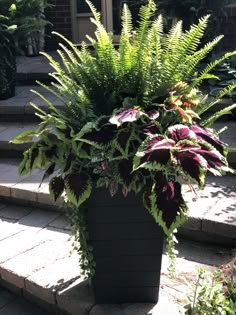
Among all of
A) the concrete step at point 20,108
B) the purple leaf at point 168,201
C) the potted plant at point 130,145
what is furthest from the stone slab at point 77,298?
the concrete step at point 20,108

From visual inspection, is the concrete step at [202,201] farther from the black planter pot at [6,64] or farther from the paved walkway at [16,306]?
the black planter pot at [6,64]

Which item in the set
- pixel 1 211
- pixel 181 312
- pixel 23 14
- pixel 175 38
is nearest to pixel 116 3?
pixel 23 14

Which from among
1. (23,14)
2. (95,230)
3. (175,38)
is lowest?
(95,230)

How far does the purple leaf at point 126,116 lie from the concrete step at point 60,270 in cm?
66

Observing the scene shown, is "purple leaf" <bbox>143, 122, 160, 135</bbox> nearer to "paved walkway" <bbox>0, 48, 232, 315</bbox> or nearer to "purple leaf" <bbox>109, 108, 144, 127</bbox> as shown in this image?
"purple leaf" <bbox>109, 108, 144, 127</bbox>

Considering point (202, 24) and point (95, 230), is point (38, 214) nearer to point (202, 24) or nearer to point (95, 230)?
point (95, 230)

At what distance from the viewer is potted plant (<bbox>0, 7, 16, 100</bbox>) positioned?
13.7ft

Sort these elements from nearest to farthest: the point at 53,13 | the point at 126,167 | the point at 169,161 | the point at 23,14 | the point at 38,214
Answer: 1. the point at 169,161
2. the point at 126,167
3. the point at 38,214
4. the point at 23,14
5. the point at 53,13

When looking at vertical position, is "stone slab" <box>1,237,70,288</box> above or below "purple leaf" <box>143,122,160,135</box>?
below

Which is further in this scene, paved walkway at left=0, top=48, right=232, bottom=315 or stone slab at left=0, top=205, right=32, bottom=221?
stone slab at left=0, top=205, right=32, bottom=221

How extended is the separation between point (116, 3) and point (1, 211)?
4.69m

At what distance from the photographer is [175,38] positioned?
1.70 metres

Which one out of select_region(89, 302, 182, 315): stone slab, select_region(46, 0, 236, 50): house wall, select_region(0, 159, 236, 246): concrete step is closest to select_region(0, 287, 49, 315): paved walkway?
select_region(89, 302, 182, 315): stone slab

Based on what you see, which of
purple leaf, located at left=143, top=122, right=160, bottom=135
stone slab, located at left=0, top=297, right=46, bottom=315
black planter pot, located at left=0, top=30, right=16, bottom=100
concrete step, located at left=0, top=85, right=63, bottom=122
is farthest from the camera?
black planter pot, located at left=0, top=30, right=16, bottom=100
